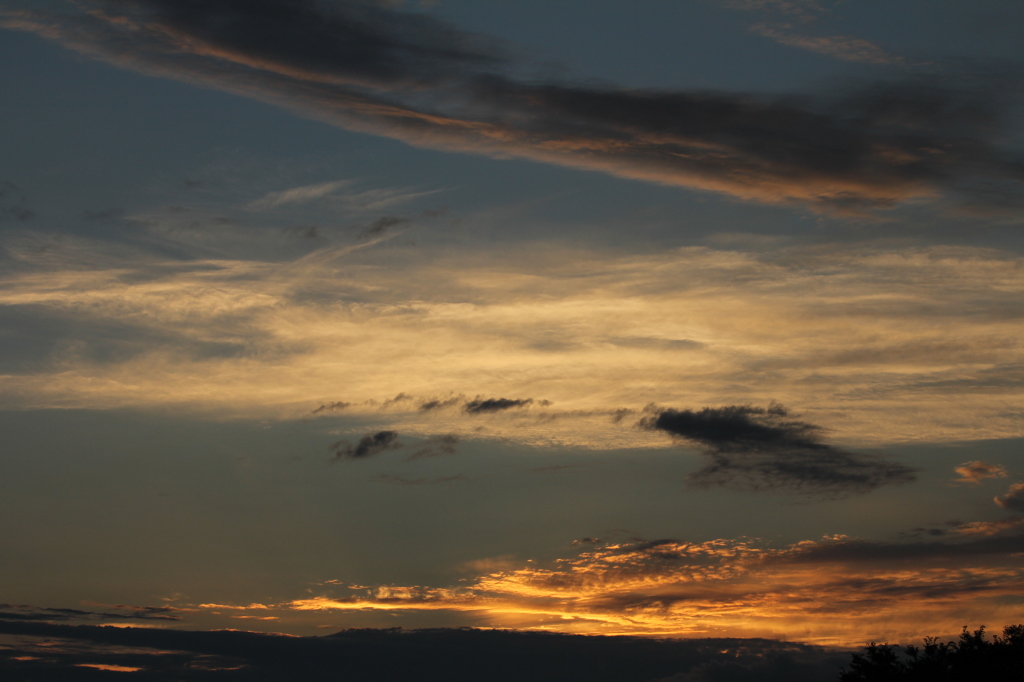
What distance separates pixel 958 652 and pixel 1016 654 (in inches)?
190

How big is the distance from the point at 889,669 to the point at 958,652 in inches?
269

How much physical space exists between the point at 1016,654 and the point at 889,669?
38.0 ft

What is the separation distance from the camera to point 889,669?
92750mm

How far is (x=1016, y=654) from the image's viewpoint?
278 ft

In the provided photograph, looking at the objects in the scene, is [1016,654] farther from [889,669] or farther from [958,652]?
[889,669]

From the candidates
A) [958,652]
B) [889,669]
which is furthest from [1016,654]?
[889,669]

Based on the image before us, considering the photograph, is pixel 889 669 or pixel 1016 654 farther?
pixel 889 669

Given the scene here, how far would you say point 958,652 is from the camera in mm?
88125
